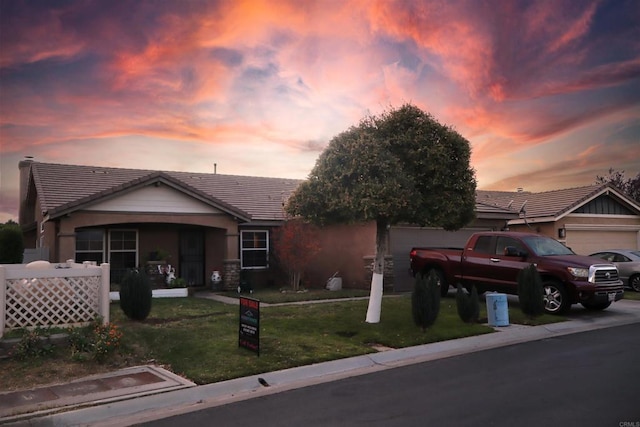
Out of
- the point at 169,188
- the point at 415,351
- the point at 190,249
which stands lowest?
the point at 415,351

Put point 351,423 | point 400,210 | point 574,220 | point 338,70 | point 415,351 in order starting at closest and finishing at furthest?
point 351,423 < point 415,351 < point 400,210 < point 338,70 < point 574,220

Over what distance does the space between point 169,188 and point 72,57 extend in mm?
4999

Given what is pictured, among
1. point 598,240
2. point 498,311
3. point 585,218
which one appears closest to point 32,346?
point 498,311

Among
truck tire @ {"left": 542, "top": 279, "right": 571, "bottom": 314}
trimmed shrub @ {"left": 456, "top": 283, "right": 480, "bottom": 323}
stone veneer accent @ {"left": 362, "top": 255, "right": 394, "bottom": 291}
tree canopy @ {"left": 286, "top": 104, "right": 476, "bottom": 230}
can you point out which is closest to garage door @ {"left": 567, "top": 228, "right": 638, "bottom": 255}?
stone veneer accent @ {"left": 362, "top": 255, "right": 394, "bottom": 291}

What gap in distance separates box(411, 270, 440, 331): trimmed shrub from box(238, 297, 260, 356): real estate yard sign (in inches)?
144

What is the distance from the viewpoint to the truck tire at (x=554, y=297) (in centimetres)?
1360

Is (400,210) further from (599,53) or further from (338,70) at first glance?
(599,53)

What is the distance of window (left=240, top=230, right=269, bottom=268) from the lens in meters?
21.3

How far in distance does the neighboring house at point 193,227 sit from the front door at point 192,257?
4 cm

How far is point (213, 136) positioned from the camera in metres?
21.0

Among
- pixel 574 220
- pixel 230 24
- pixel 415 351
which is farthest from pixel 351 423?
pixel 574 220

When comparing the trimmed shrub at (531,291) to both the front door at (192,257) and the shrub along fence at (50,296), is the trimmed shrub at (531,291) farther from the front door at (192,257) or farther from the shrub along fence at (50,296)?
the front door at (192,257)

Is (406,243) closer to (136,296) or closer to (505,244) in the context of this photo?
(505,244)

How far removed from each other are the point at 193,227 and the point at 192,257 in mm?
1153
